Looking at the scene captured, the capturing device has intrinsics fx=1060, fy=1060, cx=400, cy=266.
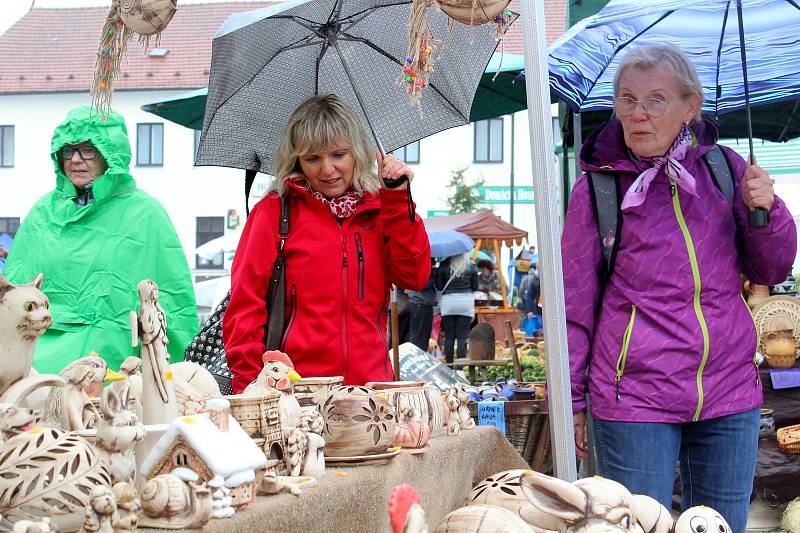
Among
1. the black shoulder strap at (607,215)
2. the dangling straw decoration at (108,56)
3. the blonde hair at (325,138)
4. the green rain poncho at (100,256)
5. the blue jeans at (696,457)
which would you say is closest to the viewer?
the dangling straw decoration at (108,56)

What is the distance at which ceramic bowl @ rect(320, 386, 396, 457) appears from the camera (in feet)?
7.26

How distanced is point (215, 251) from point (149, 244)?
14.8 metres

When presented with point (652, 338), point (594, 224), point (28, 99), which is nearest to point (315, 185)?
point (594, 224)

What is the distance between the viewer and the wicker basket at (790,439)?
520cm

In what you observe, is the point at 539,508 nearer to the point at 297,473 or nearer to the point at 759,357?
the point at 297,473

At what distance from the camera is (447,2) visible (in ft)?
7.23

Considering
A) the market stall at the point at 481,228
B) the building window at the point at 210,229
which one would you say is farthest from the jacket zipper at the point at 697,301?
the building window at the point at 210,229

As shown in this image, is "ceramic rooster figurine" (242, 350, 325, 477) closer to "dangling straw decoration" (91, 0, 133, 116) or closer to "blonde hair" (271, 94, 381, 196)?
"dangling straw decoration" (91, 0, 133, 116)

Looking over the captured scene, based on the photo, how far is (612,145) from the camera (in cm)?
286

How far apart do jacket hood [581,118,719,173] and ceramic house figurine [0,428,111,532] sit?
1.75 metres

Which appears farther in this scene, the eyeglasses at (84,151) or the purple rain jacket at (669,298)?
the eyeglasses at (84,151)

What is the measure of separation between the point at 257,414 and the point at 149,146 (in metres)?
Result: 31.0

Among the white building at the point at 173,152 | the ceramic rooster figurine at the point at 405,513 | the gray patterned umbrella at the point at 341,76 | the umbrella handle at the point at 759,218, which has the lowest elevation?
the ceramic rooster figurine at the point at 405,513

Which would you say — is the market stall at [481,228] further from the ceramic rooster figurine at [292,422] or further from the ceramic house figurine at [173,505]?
the ceramic house figurine at [173,505]
